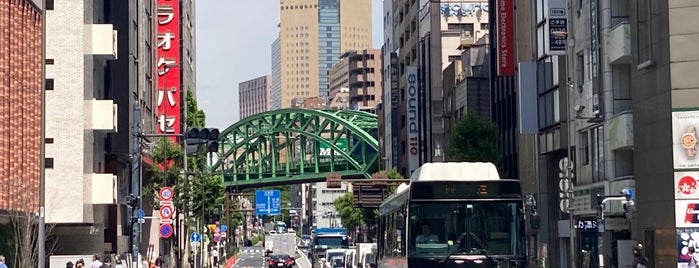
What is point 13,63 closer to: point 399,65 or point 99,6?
point 99,6

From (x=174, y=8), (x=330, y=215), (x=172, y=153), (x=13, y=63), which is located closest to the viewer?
(x=13, y=63)

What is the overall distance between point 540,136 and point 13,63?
29.3m

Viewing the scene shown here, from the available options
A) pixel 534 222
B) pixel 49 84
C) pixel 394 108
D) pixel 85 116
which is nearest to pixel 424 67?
pixel 394 108

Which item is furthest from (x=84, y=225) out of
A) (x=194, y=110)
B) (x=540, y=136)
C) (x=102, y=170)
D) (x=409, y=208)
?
(x=194, y=110)

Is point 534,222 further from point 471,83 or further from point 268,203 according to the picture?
point 268,203

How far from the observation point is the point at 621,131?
153ft

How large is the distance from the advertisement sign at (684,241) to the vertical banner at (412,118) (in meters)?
68.3

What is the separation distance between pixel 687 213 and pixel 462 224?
17.4 metres

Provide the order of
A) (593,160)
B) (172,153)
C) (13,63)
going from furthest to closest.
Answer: (172,153) → (593,160) → (13,63)

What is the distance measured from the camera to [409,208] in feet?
84.5

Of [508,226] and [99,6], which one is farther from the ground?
[99,6]

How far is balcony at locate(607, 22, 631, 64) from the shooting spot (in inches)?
1805

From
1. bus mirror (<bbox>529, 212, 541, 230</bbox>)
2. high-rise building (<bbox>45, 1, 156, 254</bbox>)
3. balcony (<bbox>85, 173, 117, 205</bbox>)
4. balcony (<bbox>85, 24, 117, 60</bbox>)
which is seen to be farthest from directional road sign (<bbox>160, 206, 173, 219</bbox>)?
bus mirror (<bbox>529, 212, 541, 230</bbox>)

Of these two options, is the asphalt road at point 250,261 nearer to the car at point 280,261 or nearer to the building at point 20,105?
the car at point 280,261
